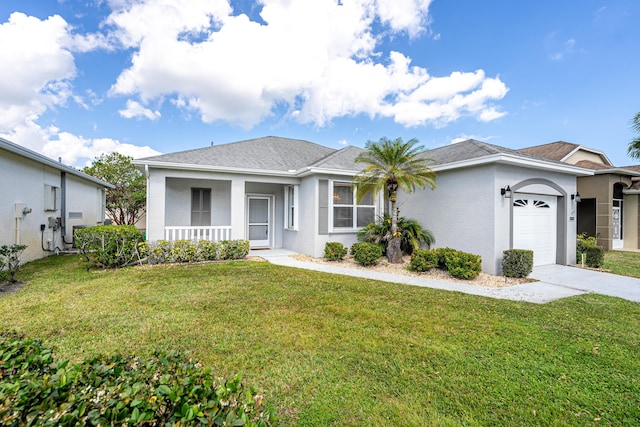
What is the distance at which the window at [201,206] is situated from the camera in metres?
11.9

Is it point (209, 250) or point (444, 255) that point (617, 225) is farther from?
point (209, 250)

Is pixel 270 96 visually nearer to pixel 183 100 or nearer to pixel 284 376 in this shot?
pixel 183 100

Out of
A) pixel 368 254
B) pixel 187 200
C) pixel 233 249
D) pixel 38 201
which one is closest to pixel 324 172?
pixel 368 254

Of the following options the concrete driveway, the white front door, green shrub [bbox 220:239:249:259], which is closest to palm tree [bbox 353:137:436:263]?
the concrete driveway

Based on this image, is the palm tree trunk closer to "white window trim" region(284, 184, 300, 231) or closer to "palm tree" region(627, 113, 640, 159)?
"white window trim" region(284, 184, 300, 231)

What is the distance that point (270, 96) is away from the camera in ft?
50.3

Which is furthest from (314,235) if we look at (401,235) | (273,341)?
(273,341)

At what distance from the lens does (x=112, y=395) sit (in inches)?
53.6

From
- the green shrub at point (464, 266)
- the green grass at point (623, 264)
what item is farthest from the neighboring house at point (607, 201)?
the green shrub at point (464, 266)

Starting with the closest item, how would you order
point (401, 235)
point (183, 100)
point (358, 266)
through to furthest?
point (358, 266) < point (401, 235) < point (183, 100)

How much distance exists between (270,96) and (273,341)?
14.3m

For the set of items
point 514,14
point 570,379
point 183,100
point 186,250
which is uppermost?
point 514,14

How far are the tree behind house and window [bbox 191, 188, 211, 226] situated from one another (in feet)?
34.7

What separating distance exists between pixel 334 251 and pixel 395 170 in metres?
3.52
